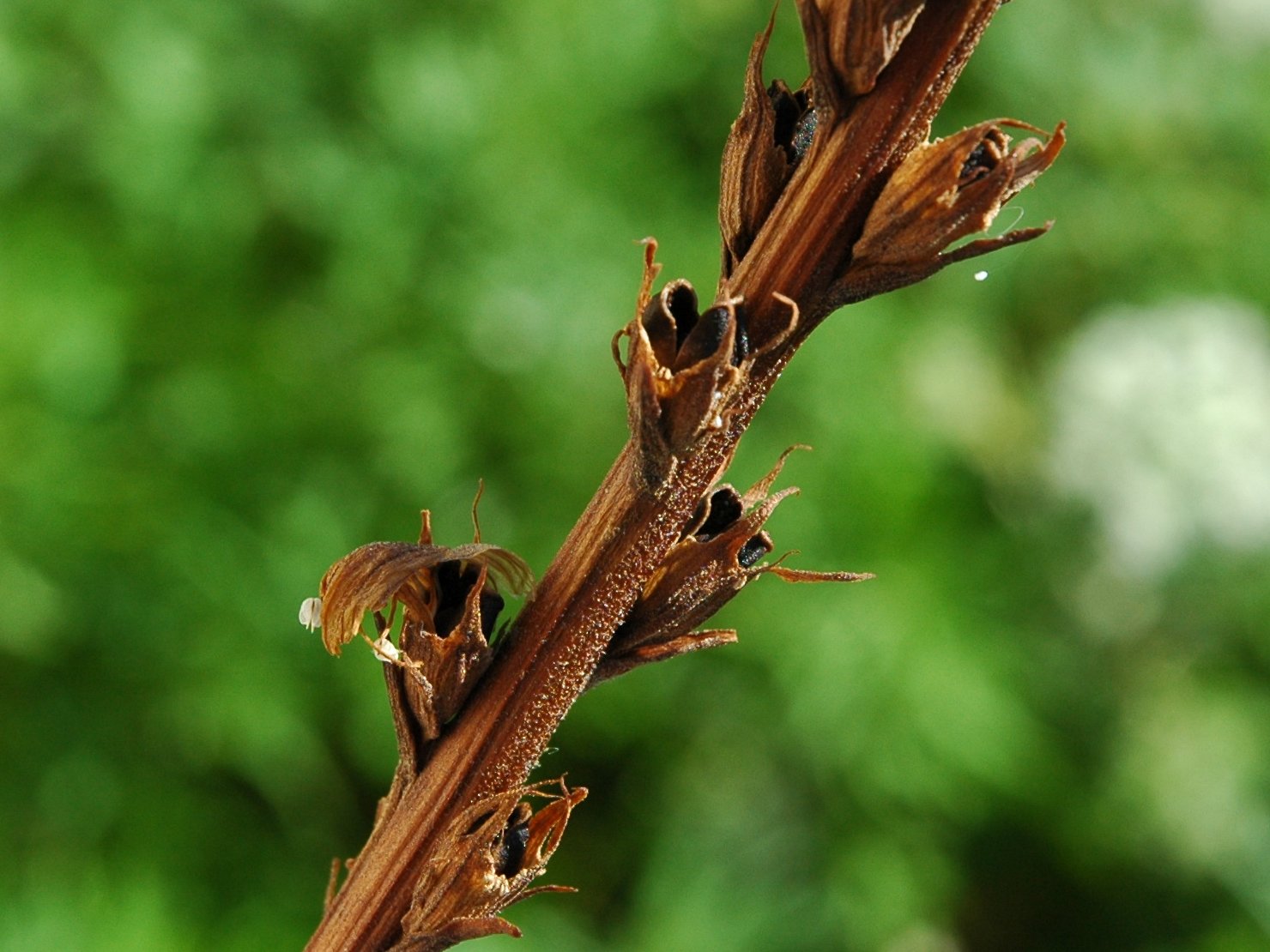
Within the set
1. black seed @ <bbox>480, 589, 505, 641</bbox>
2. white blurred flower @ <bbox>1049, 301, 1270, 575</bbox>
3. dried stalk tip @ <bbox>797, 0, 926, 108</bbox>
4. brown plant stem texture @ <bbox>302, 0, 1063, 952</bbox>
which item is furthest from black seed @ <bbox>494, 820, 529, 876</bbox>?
white blurred flower @ <bbox>1049, 301, 1270, 575</bbox>

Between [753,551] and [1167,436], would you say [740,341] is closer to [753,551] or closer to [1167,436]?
[753,551]

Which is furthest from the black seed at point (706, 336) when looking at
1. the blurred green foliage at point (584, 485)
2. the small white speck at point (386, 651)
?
the blurred green foliage at point (584, 485)

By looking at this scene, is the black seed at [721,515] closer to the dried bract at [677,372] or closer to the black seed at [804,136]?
the dried bract at [677,372]

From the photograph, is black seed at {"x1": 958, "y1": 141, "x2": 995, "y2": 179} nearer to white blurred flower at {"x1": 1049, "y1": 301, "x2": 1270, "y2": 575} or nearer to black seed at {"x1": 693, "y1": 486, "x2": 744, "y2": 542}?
black seed at {"x1": 693, "y1": 486, "x2": 744, "y2": 542}

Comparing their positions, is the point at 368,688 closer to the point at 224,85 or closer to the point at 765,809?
the point at 765,809

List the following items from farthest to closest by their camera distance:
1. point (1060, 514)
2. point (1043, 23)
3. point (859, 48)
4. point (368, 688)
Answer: point (1043, 23) < point (1060, 514) < point (368, 688) < point (859, 48)

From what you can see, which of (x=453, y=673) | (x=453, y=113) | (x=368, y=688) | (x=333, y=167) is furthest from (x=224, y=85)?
(x=453, y=673)

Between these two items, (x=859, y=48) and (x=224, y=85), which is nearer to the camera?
(x=859, y=48)
